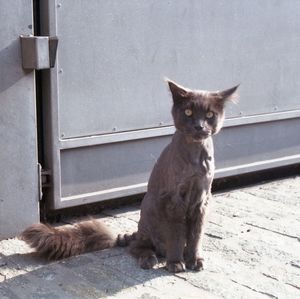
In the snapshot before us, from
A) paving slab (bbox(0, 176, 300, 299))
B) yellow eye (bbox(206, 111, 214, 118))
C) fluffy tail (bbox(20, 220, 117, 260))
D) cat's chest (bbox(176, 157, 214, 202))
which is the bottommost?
paving slab (bbox(0, 176, 300, 299))

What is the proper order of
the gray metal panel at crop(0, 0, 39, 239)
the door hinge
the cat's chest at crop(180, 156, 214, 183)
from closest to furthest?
the cat's chest at crop(180, 156, 214, 183), the gray metal panel at crop(0, 0, 39, 239), the door hinge

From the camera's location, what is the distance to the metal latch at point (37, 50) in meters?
3.86

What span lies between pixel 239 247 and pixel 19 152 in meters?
1.63

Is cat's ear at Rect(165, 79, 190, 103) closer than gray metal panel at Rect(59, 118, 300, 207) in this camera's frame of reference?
Yes

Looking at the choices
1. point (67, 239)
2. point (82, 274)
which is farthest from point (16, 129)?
point (82, 274)

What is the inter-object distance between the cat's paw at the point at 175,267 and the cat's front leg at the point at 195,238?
9cm

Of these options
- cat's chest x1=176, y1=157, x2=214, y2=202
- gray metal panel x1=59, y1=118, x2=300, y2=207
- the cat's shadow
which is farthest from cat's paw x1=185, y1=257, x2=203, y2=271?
gray metal panel x1=59, y1=118, x2=300, y2=207

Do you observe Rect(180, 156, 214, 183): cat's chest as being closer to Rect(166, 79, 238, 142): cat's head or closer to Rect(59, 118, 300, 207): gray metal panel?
Rect(166, 79, 238, 142): cat's head

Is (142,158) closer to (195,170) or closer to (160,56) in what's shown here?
(160,56)

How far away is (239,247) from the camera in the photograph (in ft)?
13.3

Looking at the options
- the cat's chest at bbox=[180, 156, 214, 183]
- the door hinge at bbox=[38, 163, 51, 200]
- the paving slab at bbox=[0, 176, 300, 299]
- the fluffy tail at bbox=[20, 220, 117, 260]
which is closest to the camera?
the paving slab at bbox=[0, 176, 300, 299]

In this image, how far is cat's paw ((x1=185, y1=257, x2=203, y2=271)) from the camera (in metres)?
3.62

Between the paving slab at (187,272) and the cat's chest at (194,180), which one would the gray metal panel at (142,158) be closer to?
the paving slab at (187,272)

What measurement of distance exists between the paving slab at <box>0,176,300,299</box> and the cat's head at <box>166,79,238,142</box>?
2.81 feet
